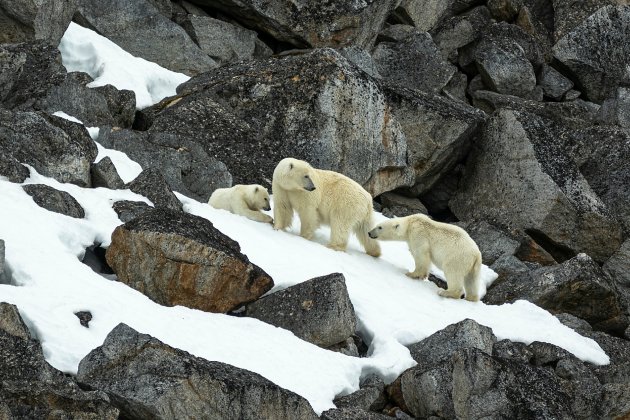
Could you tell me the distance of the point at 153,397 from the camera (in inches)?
416

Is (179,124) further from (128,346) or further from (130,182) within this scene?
(128,346)

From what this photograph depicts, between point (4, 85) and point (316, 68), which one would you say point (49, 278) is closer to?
point (4, 85)

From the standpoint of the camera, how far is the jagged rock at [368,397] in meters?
12.7

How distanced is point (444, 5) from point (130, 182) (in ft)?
58.6

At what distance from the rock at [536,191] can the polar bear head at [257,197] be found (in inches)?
252

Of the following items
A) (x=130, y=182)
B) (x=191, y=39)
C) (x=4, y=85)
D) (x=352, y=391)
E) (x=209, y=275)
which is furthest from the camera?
(x=191, y=39)

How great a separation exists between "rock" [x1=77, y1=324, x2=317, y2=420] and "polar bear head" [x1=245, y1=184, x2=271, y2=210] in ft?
21.9

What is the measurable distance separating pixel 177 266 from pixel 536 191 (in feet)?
37.9

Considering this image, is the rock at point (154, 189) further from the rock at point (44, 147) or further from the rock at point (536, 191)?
the rock at point (536, 191)

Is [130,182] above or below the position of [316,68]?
below

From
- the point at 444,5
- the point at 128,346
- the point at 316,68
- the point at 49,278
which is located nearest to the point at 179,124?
the point at 316,68

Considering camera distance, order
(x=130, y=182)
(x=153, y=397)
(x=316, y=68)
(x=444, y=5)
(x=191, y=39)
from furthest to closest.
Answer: (x=444, y=5) < (x=191, y=39) < (x=316, y=68) < (x=130, y=182) < (x=153, y=397)

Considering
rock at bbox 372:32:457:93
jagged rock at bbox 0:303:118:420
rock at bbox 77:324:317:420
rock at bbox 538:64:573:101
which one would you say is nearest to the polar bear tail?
rock at bbox 77:324:317:420

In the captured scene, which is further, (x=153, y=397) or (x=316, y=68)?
(x=316, y=68)
